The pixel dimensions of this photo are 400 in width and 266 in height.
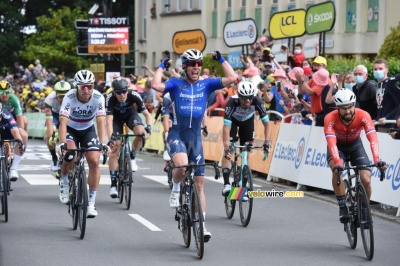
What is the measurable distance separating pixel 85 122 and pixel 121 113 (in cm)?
278

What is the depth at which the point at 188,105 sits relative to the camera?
13.0 meters

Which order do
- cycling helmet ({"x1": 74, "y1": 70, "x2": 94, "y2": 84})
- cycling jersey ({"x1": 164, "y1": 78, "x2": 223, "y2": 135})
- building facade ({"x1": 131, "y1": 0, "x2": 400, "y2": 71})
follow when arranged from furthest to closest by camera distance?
1. building facade ({"x1": 131, "y1": 0, "x2": 400, "y2": 71})
2. cycling helmet ({"x1": 74, "y1": 70, "x2": 94, "y2": 84})
3. cycling jersey ({"x1": 164, "y1": 78, "x2": 223, "y2": 135})

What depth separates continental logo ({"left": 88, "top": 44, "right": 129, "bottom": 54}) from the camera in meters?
42.8

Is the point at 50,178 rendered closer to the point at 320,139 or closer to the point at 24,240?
the point at 320,139

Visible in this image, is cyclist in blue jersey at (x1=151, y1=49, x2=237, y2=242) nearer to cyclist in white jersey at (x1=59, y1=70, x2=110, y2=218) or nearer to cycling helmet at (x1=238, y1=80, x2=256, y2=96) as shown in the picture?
cyclist in white jersey at (x1=59, y1=70, x2=110, y2=218)

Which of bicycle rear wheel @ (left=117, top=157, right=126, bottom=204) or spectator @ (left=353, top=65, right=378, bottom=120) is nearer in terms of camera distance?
bicycle rear wheel @ (left=117, top=157, right=126, bottom=204)

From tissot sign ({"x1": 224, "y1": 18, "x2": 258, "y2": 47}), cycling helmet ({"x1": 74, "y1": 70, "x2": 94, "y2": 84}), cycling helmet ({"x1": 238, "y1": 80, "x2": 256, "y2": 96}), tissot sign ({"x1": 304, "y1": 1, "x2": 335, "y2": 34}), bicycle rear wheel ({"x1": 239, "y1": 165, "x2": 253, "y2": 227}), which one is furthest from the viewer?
tissot sign ({"x1": 224, "y1": 18, "x2": 258, "y2": 47})

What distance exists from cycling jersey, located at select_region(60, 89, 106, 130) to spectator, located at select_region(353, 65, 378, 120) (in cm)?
498

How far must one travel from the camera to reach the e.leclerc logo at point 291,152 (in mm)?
19859

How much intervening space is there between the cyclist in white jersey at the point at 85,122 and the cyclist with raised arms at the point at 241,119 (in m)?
1.90

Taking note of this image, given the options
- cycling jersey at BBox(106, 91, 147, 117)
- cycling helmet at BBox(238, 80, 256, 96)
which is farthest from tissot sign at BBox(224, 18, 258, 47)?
cycling helmet at BBox(238, 80, 256, 96)

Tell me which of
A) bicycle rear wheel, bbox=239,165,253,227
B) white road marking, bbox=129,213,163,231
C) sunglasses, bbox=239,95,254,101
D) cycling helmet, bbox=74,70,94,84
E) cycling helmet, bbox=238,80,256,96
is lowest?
white road marking, bbox=129,213,163,231

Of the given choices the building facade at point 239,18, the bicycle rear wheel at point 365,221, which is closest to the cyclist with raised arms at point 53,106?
the bicycle rear wheel at point 365,221

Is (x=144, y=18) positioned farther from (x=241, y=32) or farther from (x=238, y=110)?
(x=238, y=110)
